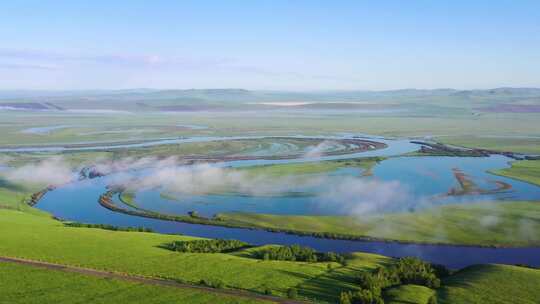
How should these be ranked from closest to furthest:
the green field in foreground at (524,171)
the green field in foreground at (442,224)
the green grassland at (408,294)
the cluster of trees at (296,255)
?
the green grassland at (408,294) → the cluster of trees at (296,255) → the green field in foreground at (442,224) → the green field in foreground at (524,171)

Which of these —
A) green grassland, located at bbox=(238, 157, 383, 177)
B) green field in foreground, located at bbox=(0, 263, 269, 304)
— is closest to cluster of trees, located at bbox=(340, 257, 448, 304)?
green field in foreground, located at bbox=(0, 263, 269, 304)

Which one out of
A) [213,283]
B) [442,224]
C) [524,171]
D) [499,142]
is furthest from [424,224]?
[499,142]

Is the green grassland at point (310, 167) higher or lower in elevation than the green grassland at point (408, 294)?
higher

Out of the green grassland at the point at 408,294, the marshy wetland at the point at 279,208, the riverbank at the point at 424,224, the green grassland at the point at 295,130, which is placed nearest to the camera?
the green grassland at the point at 408,294

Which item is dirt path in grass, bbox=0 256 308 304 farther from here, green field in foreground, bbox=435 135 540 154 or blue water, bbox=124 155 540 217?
green field in foreground, bbox=435 135 540 154

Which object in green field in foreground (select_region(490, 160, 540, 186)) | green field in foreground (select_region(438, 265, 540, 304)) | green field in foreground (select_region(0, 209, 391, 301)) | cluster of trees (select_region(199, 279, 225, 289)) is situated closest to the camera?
green field in foreground (select_region(438, 265, 540, 304))

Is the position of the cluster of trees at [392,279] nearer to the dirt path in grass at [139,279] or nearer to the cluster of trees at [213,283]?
the dirt path in grass at [139,279]

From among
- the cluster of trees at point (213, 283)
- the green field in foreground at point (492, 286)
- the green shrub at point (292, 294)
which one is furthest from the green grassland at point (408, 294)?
the cluster of trees at point (213, 283)
